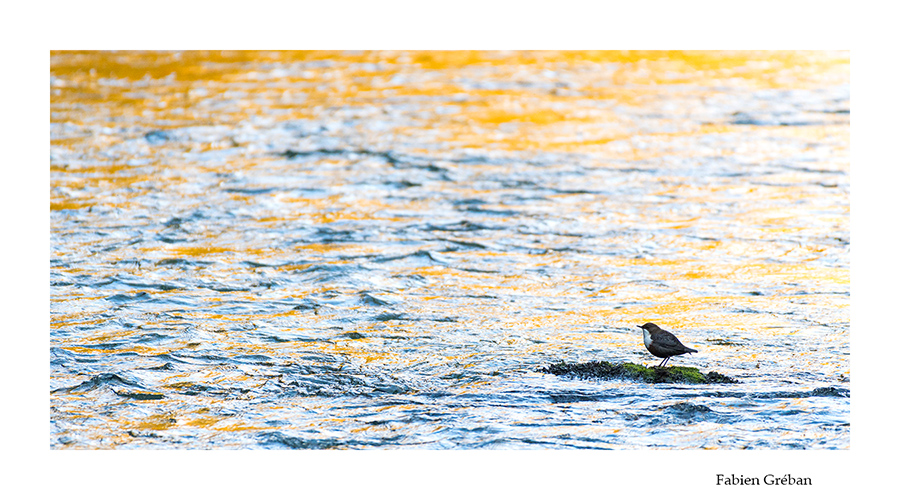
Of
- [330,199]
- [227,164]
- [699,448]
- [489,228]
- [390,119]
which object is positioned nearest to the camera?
[699,448]

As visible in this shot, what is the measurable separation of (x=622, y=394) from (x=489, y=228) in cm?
264

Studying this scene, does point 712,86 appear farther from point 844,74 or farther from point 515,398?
point 515,398

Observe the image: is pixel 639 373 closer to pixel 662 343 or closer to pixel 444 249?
pixel 662 343

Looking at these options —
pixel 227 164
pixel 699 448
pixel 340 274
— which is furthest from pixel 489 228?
pixel 699 448

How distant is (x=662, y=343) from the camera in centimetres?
494

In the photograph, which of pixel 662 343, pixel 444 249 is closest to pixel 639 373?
pixel 662 343

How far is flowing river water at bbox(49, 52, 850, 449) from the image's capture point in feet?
15.4

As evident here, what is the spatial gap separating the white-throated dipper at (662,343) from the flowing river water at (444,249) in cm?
14

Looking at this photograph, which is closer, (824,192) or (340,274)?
(340,274)

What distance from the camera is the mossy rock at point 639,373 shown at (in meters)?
4.87

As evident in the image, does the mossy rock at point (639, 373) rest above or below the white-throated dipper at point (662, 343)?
below

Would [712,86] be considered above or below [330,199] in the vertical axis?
above

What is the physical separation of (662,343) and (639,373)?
185mm
